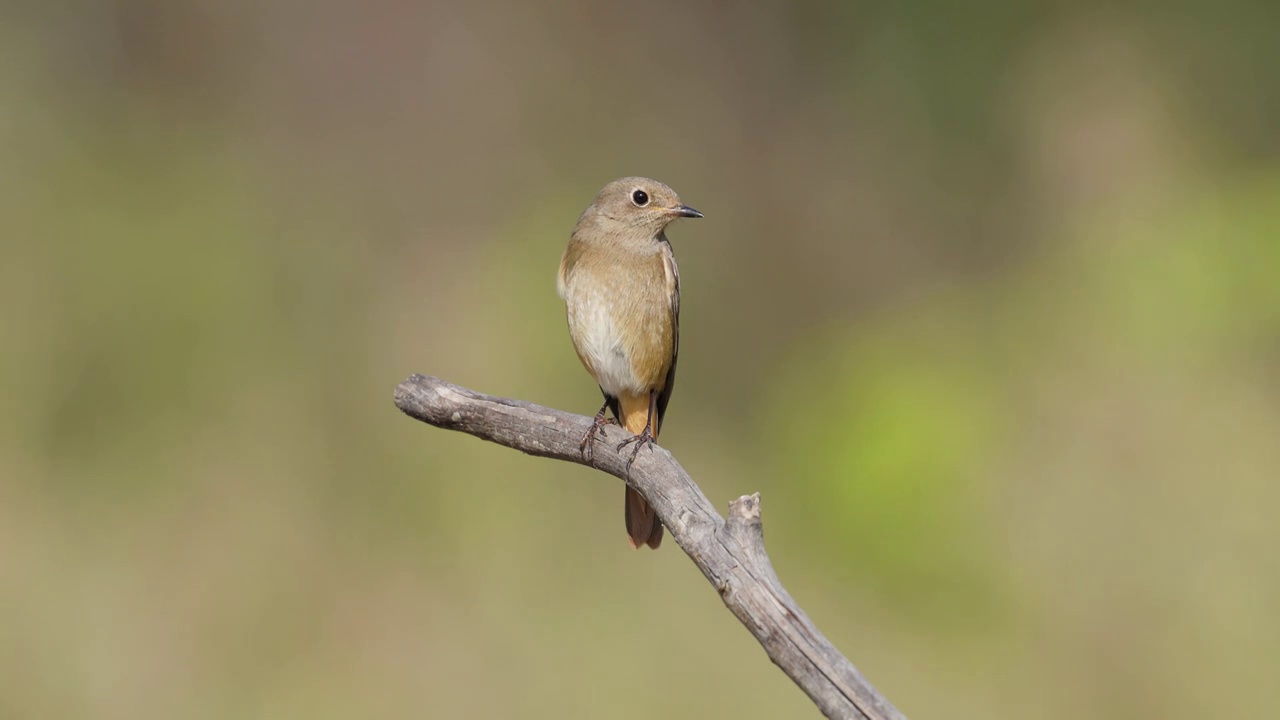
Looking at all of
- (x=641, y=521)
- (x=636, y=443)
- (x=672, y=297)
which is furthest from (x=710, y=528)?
(x=672, y=297)

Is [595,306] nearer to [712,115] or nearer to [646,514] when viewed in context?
[646,514]

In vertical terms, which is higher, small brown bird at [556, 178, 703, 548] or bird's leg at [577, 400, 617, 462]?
small brown bird at [556, 178, 703, 548]

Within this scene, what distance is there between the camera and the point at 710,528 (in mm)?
2150

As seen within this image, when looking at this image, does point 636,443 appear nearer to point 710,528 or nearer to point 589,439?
point 589,439

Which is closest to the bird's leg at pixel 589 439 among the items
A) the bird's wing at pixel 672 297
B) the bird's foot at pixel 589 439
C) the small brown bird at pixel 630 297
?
the bird's foot at pixel 589 439

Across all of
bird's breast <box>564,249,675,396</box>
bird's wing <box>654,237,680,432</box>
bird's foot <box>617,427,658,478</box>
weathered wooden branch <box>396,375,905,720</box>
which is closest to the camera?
weathered wooden branch <box>396,375,905,720</box>

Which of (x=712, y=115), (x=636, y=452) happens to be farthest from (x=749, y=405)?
(x=636, y=452)

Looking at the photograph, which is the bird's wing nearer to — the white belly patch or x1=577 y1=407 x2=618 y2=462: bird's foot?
the white belly patch

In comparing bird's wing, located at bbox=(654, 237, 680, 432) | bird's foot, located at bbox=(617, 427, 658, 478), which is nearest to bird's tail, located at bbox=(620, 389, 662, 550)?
bird's wing, located at bbox=(654, 237, 680, 432)

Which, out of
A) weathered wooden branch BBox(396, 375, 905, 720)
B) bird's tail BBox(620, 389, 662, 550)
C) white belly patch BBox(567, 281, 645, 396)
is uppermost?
white belly patch BBox(567, 281, 645, 396)

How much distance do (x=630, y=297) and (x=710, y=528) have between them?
1.10 metres

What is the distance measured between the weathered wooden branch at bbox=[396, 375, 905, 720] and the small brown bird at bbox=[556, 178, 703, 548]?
1.26ft

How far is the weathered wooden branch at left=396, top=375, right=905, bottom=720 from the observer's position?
1777 mm

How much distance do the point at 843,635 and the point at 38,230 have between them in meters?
4.17
